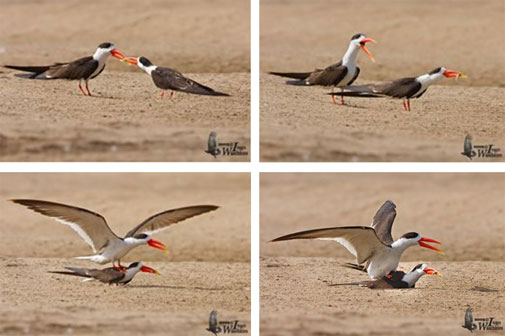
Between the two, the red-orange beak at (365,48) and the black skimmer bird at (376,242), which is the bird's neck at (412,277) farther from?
the red-orange beak at (365,48)

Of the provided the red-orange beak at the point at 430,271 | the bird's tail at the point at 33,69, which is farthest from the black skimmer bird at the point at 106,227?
the red-orange beak at the point at 430,271

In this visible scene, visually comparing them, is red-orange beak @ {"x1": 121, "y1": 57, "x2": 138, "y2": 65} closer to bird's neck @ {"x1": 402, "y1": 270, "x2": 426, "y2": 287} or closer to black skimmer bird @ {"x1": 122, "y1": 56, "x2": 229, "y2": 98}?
black skimmer bird @ {"x1": 122, "y1": 56, "x2": 229, "y2": 98}

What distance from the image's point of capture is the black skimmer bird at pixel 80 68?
292 inches

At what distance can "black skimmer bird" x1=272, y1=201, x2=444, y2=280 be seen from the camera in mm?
6934

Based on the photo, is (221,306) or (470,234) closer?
(221,306)

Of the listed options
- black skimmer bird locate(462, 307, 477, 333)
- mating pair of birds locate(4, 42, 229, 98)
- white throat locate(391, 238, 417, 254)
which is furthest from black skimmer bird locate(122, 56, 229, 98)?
black skimmer bird locate(462, 307, 477, 333)

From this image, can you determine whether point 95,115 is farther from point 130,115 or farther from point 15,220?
point 15,220

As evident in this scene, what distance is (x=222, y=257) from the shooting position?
7527 millimetres

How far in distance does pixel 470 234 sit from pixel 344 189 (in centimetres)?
107

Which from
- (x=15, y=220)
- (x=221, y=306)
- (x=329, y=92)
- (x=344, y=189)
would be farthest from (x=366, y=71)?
(x=15, y=220)

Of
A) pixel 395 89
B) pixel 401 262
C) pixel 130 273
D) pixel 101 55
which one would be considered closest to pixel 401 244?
pixel 401 262

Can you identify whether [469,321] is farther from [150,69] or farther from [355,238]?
[150,69]

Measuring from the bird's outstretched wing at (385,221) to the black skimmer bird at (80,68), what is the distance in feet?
6.32

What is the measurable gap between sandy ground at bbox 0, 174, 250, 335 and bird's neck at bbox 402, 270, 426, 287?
97cm
